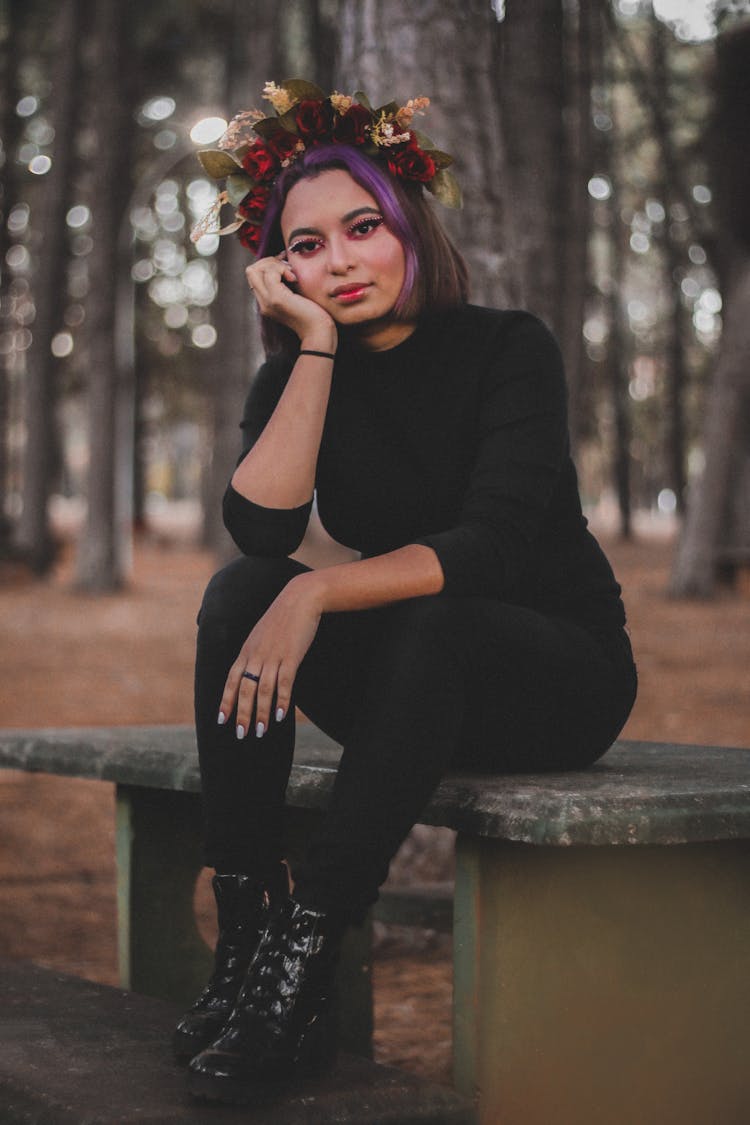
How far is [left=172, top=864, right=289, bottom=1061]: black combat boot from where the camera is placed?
2518mm

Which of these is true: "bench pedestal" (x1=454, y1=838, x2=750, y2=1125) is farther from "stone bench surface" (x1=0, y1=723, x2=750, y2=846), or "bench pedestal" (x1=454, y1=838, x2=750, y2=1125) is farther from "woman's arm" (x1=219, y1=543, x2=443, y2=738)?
"woman's arm" (x1=219, y1=543, x2=443, y2=738)

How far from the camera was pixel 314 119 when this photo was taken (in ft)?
10.6

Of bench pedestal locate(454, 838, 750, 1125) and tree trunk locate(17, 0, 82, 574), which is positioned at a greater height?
tree trunk locate(17, 0, 82, 574)

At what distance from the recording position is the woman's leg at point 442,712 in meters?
2.39

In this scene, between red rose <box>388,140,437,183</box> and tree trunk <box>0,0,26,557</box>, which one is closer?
red rose <box>388,140,437,183</box>

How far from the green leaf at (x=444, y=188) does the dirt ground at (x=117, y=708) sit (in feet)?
7.10

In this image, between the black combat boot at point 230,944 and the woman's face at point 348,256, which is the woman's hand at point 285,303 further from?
the black combat boot at point 230,944

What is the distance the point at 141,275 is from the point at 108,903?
25558mm

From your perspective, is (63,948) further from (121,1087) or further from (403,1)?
(403,1)

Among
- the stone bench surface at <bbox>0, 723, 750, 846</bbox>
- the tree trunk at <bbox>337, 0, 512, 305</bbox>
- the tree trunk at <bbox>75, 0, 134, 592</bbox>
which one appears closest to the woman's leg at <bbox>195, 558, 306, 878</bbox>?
the stone bench surface at <bbox>0, 723, 750, 846</bbox>

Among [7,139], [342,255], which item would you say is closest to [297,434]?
[342,255]

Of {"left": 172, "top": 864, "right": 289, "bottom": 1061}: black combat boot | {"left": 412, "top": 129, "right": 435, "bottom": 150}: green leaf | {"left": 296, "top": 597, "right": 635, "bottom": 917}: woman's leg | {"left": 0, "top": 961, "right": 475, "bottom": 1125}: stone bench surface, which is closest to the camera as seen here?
{"left": 0, "top": 961, "right": 475, "bottom": 1125}: stone bench surface

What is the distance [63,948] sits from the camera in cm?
486

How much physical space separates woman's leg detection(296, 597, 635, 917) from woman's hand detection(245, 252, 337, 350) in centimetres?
66
